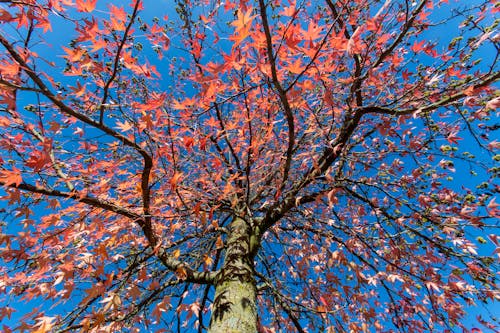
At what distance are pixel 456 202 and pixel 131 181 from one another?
4048 millimetres

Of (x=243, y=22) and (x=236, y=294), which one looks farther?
(x=236, y=294)

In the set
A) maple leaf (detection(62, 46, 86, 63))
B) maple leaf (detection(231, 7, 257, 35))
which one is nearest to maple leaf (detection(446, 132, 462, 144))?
maple leaf (detection(231, 7, 257, 35))

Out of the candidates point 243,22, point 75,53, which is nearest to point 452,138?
point 243,22

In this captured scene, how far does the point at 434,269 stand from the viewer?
3.67m

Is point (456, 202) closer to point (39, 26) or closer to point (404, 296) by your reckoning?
point (404, 296)

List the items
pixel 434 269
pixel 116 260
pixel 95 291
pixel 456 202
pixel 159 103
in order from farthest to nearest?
pixel 116 260
pixel 434 269
pixel 456 202
pixel 95 291
pixel 159 103

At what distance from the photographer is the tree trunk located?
2.41 meters

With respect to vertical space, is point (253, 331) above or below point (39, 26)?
below

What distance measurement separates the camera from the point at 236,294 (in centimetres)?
267

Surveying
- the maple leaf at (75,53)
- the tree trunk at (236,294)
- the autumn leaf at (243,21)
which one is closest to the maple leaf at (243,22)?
the autumn leaf at (243,21)

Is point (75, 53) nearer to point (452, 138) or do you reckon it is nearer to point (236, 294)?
point (236, 294)

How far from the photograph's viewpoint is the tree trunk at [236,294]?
2.41 metres

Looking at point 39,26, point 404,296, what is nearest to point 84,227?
point 39,26

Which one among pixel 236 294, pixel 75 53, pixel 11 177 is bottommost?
pixel 236 294
